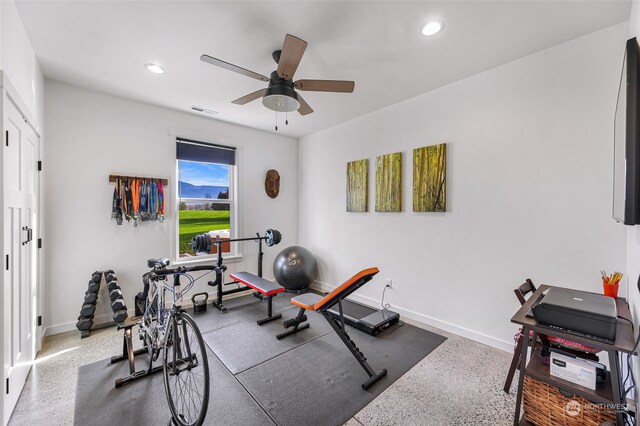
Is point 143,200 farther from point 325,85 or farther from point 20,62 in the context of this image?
point 325,85

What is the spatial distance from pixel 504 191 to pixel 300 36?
8.10ft

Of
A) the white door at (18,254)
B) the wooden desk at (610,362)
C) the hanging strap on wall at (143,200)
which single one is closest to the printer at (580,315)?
the wooden desk at (610,362)

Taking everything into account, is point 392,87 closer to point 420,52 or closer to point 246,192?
point 420,52

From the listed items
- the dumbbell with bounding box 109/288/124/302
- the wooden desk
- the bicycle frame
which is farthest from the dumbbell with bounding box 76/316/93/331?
the wooden desk

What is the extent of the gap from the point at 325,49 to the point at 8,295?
3.08 m

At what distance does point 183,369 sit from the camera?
175 cm

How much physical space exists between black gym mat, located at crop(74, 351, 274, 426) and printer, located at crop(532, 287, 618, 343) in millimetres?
1855

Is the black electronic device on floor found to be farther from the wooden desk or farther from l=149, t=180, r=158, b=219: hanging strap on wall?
l=149, t=180, r=158, b=219: hanging strap on wall

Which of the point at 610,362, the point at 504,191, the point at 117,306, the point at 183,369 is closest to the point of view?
the point at 610,362

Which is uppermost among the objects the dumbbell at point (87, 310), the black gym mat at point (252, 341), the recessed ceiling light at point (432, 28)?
the recessed ceiling light at point (432, 28)

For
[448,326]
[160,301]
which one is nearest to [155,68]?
[160,301]

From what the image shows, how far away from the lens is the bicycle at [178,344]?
1719 millimetres

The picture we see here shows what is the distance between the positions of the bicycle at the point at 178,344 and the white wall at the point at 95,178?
1.57 meters

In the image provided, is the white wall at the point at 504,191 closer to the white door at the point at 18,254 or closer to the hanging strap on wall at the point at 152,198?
the hanging strap on wall at the point at 152,198
